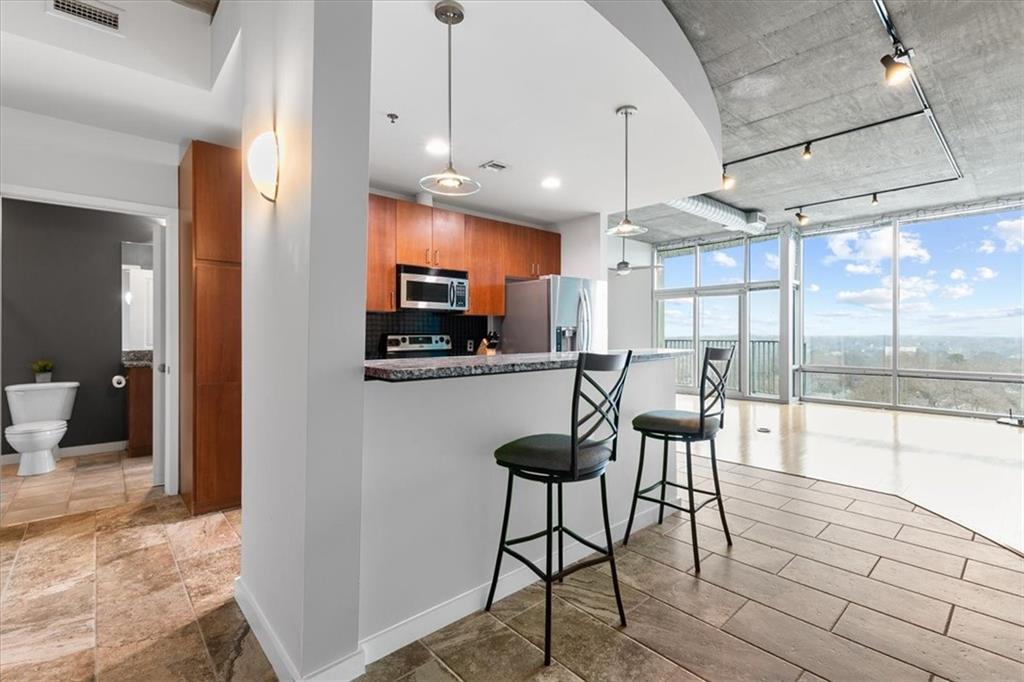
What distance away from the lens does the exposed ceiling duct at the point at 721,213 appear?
6.20m

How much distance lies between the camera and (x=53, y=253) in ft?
14.7

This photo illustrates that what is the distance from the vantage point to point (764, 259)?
8352mm

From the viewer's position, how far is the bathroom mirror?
15.9ft

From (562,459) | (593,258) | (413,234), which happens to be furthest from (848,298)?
(562,459)

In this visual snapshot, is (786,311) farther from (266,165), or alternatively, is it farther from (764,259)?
(266,165)

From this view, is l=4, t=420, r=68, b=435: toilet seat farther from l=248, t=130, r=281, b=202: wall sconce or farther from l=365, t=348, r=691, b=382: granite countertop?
l=365, t=348, r=691, b=382: granite countertop

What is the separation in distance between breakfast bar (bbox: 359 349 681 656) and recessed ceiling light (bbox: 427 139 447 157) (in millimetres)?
2171

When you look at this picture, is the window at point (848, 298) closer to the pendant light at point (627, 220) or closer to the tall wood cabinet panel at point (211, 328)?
the pendant light at point (627, 220)

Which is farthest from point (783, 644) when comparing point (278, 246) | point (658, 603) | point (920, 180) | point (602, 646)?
point (920, 180)

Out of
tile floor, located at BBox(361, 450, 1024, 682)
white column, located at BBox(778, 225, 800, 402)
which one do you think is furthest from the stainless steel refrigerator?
white column, located at BBox(778, 225, 800, 402)

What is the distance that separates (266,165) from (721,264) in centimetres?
860

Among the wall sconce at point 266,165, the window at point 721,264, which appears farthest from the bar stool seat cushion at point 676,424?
the window at point 721,264

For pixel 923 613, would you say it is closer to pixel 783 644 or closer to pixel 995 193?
pixel 783 644

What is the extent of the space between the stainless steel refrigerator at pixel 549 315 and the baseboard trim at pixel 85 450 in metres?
4.12
